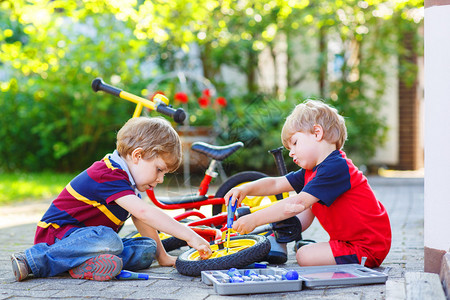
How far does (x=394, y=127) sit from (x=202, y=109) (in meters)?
4.30

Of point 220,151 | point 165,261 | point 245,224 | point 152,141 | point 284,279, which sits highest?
point 152,141

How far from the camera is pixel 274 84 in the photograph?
43.8ft

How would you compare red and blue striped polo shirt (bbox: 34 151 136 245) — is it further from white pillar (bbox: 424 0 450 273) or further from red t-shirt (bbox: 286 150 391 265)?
white pillar (bbox: 424 0 450 273)

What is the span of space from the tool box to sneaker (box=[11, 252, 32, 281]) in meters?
0.86

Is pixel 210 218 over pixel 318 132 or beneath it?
beneath

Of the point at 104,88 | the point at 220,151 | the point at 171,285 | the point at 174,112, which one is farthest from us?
the point at 220,151

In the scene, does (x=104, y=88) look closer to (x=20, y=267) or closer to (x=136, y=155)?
(x=136, y=155)

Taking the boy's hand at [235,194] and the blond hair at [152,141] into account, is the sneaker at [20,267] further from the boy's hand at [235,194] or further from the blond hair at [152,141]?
the boy's hand at [235,194]

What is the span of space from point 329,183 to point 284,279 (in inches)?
23.5

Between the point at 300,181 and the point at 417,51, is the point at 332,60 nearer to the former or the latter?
the point at 417,51

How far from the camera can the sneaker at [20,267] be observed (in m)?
2.93

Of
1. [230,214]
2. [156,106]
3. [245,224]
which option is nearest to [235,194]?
[230,214]

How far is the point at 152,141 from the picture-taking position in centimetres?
312

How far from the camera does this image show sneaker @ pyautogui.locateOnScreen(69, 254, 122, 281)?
294 centimetres
